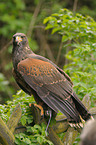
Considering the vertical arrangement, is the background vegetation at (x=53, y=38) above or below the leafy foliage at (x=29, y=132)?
above

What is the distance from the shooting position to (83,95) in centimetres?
319

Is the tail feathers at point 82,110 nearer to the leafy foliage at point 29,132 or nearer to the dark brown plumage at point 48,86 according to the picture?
the dark brown plumage at point 48,86

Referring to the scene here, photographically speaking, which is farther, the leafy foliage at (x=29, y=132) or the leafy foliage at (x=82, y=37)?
the leafy foliage at (x=82, y=37)

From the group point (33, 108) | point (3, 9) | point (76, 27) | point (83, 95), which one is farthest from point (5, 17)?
point (33, 108)

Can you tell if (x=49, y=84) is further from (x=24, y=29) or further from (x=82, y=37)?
(x=24, y=29)

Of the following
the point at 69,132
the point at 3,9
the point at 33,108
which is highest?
the point at 3,9

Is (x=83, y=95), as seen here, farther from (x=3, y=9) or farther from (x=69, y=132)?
(x=3, y=9)

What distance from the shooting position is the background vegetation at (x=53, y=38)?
3230mm

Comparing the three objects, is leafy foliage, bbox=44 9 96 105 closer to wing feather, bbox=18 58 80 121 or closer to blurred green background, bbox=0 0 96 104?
wing feather, bbox=18 58 80 121

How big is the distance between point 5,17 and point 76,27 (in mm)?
3740

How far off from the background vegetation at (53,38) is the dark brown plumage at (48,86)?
0.79 ft

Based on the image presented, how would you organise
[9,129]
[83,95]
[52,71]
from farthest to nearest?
[83,95] < [52,71] < [9,129]

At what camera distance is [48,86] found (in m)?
2.75

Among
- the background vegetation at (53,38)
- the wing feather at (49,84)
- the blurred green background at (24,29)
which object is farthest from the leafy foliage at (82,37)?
the blurred green background at (24,29)
